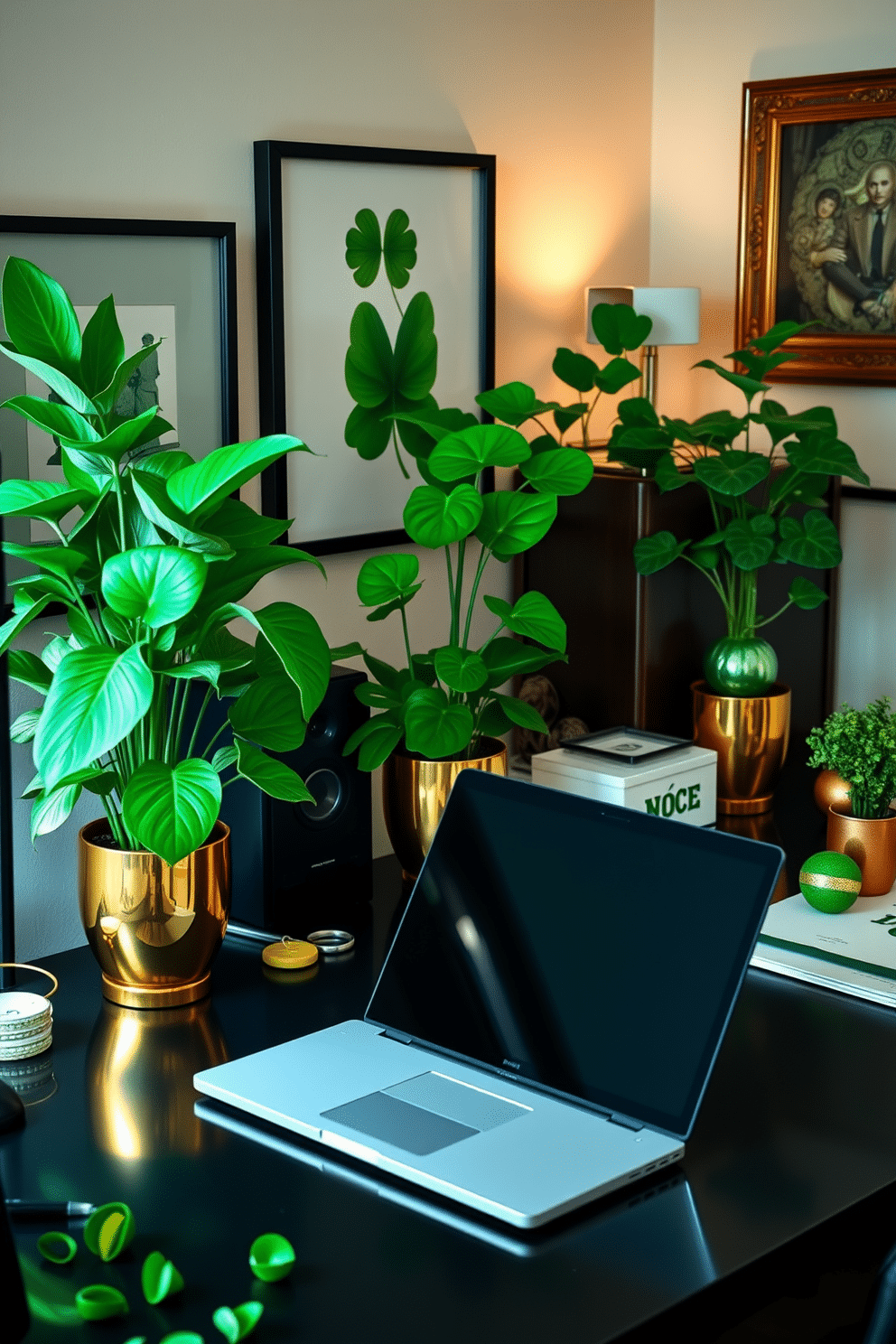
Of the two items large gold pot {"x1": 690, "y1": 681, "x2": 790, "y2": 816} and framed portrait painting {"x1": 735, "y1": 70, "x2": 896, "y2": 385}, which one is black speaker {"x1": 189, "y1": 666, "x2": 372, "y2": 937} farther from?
framed portrait painting {"x1": 735, "y1": 70, "x2": 896, "y2": 385}

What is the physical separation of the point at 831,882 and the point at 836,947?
0.10m

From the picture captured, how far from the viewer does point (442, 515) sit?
1.71 metres

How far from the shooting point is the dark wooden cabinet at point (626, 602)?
221cm

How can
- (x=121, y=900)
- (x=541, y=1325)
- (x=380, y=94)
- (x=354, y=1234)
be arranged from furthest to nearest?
(x=380, y=94) → (x=121, y=900) → (x=354, y=1234) → (x=541, y=1325)

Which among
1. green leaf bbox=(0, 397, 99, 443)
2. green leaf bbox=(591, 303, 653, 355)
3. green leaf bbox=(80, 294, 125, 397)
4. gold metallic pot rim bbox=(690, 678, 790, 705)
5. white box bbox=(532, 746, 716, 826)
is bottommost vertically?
white box bbox=(532, 746, 716, 826)

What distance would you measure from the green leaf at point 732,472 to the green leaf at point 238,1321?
4.19 feet

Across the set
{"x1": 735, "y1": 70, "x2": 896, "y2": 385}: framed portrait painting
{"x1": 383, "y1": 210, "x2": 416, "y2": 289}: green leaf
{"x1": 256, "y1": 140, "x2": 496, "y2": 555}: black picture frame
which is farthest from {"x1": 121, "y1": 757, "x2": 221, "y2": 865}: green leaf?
{"x1": 735, "y1": 70, "x2": 896, "y2": 385}: framed portrait painting

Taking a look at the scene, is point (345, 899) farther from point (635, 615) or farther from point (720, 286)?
point (720, 286)

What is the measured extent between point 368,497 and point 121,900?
80cm

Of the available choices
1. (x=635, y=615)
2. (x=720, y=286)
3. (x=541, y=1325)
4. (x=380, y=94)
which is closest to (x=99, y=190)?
(x=380, y=94)

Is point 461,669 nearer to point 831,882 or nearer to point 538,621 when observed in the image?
point 538,621

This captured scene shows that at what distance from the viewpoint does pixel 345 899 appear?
1.80 metres

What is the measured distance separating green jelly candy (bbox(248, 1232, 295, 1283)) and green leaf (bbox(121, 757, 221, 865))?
0.35 metres

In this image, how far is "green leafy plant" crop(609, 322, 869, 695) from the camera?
207 cm
